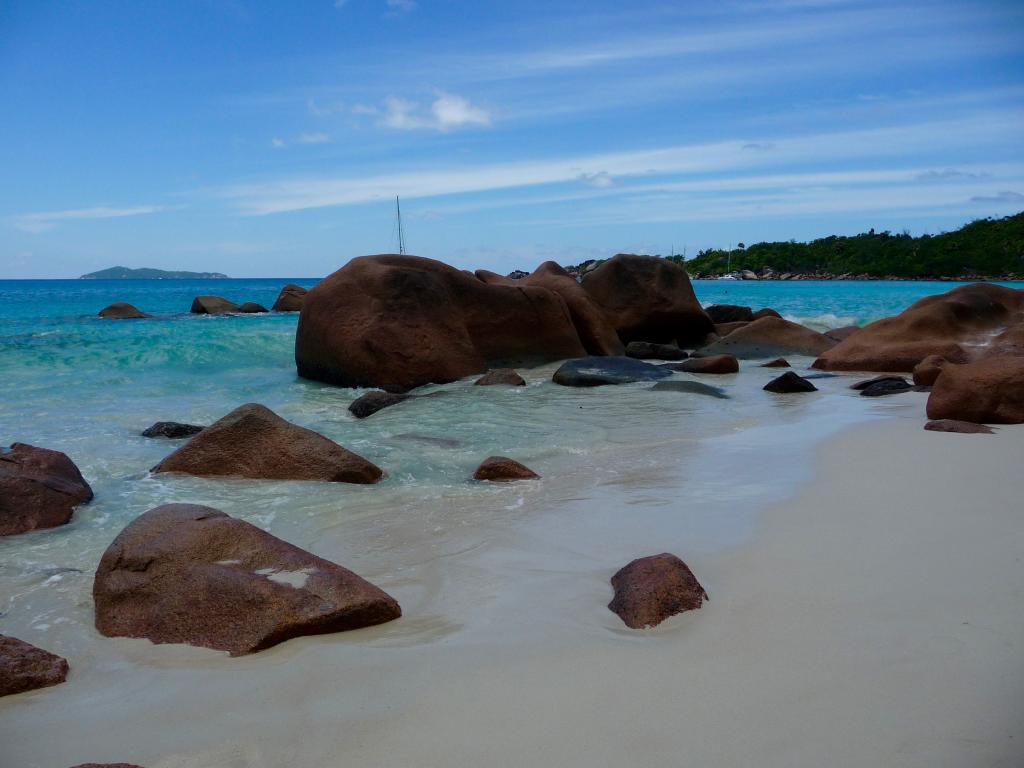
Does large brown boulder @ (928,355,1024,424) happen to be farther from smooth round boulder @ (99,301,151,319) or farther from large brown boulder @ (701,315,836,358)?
smooth round boulder @ (99,301,151,319)

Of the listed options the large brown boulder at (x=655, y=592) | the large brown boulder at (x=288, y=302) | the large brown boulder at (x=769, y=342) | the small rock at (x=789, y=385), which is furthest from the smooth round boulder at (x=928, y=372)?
the large brown boulder at (x=288, y=302)

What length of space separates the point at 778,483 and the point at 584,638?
8.05ft

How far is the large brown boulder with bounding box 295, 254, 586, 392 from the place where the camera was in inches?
421

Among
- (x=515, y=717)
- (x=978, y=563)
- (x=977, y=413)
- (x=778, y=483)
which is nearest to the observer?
(x=515, y=717)

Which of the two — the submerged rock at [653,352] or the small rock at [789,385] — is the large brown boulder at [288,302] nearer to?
the submerged rock at [653,352]

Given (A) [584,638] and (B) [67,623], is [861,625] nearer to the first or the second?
(A) [584,638]

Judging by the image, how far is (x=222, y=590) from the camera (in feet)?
10.0

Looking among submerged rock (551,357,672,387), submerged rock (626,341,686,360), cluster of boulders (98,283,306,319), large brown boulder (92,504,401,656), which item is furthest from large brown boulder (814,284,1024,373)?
cluster of boulders (98,283,306,319)

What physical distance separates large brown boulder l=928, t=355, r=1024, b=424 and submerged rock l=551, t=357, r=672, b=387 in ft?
13.7

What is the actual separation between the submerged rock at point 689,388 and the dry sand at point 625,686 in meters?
5.82

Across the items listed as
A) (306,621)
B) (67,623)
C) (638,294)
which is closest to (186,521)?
(67,623)

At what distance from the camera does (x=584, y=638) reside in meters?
2.83

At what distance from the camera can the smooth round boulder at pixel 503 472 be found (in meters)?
5.37

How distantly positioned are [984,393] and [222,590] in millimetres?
6038
